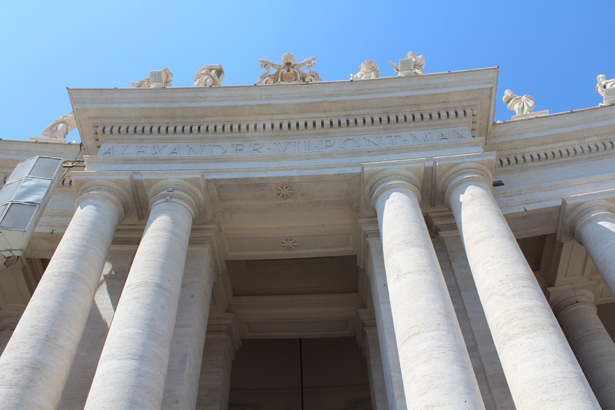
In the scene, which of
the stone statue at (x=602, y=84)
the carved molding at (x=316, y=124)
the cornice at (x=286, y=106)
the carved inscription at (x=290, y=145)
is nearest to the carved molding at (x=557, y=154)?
the cornice at (x=286, y=106)

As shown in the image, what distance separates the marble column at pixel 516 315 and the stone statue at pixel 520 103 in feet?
27.2

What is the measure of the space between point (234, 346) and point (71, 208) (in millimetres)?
7964

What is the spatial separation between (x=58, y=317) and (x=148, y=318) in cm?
198

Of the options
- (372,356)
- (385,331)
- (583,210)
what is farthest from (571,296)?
(385,331)

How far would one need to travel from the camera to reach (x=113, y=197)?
16.4 m

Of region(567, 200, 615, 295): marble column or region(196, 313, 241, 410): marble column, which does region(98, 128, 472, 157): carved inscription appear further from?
region(196, 313, 241, 410): marble column

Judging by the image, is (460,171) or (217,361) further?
(217,361)

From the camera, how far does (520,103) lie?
23.2 m

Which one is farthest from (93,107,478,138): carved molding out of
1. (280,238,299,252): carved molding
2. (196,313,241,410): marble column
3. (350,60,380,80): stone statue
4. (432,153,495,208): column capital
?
(196,313,241,410): marble column

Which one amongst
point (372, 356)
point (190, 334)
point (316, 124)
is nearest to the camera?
point (190, 334)

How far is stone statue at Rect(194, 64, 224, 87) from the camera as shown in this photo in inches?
810

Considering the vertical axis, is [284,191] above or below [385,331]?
above

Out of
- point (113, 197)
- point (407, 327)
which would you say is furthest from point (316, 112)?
point (407, 327)

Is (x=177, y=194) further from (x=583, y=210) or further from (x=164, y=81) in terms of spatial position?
(x=583, y=210)
